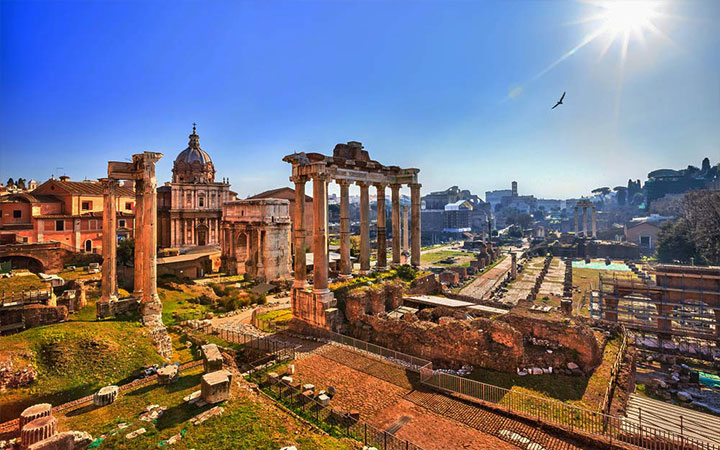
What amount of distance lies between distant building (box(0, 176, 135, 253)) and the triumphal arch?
98.6 ft

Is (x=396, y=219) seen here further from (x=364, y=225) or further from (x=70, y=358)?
(x=70, y=358)

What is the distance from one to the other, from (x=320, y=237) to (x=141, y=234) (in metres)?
8.97

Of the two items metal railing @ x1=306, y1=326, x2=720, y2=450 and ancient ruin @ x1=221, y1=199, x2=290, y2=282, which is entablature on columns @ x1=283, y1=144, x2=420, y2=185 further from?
ancient ruin @ x1=221, y1=199, x2=290, y2=282

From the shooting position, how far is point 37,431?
24.1 feet

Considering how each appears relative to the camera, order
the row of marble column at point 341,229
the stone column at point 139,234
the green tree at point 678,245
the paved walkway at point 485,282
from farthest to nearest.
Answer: the green tree at point 678,245, the paved walkway at point 485,282, the stone column at point 139,234, the row of marble column at point 341,229

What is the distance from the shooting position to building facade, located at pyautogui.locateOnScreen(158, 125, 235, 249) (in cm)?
4416

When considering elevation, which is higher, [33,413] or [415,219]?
[415,219]

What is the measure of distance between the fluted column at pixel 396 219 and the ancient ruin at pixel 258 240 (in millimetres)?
17112

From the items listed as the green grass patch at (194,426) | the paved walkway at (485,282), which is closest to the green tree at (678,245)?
the paved walkway at (485,282)

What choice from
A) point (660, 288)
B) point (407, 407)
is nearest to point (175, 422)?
point (407, 407)

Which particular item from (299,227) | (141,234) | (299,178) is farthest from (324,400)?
(141,234)

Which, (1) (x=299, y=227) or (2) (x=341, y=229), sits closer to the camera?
(1) (x=299, y=227)

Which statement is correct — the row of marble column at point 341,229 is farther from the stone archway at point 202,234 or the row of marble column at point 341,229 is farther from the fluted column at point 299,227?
the stone archway at point 202,234

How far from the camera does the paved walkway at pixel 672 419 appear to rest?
433 inches
